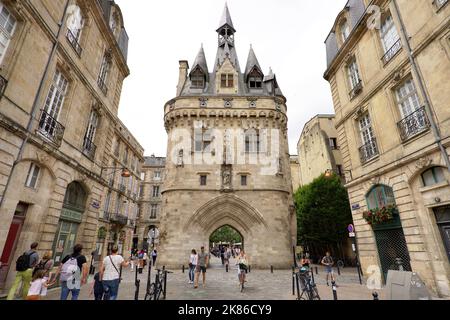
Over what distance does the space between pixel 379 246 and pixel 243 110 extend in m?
12.4

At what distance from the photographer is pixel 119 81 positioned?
1251 cm

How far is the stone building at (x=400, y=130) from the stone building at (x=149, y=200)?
26.4m

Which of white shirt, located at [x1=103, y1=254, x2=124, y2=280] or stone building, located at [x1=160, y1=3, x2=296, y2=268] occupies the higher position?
stone building, located at [x1=160, y1=3, x2=296, y2=268]

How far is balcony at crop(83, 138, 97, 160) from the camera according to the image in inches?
373

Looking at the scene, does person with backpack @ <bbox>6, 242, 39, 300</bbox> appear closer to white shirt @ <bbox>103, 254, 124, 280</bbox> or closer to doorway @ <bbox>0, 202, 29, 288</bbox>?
doorway @ <bbox>0, 202, 29, 288</bbox>

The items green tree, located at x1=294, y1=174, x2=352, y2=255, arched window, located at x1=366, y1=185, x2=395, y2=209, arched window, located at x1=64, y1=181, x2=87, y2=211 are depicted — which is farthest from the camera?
green tree, located at x1=294, y1=174, x2=352, y2=255

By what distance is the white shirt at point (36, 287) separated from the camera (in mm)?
4099

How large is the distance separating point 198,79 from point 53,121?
1421cm

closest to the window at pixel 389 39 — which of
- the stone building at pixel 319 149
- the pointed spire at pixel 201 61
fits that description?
the stone building at pixel 319 149

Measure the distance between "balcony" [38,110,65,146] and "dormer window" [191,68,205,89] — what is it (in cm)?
1353

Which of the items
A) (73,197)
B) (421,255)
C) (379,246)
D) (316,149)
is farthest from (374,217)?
(316,149)

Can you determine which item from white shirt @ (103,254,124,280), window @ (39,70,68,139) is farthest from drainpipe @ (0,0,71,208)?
white shirt @ (103,254,124,280)

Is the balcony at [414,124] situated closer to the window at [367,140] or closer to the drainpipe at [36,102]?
the window at [367,140]
